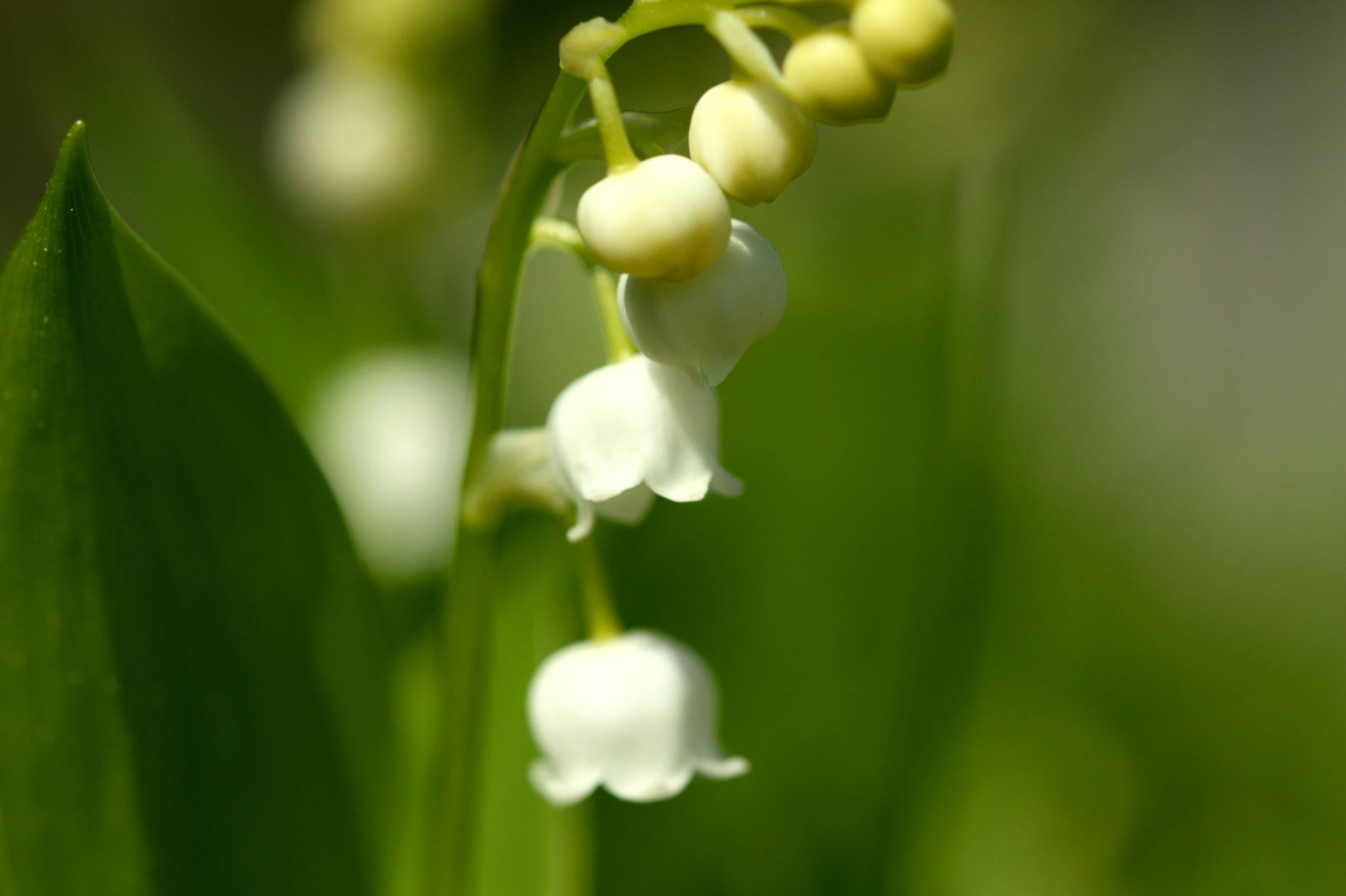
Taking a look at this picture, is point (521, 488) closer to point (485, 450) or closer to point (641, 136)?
point (485, 450)

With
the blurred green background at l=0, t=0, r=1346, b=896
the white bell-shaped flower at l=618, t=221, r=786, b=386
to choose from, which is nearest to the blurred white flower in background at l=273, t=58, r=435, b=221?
the blurred green background at l=0, t=0, r=1346, b=896

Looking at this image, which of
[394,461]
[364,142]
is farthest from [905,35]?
[364,142]

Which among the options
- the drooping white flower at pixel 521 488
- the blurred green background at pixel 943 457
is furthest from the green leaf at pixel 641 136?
the blurred green background at pixel 943 457

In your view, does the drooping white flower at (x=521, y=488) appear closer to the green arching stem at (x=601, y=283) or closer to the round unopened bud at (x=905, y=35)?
the green arching stem at (x=601, y=283)

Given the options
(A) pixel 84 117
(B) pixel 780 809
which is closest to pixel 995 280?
(B) pixel 780 809

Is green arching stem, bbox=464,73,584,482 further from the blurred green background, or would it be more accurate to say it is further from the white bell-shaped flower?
the blurred green background
